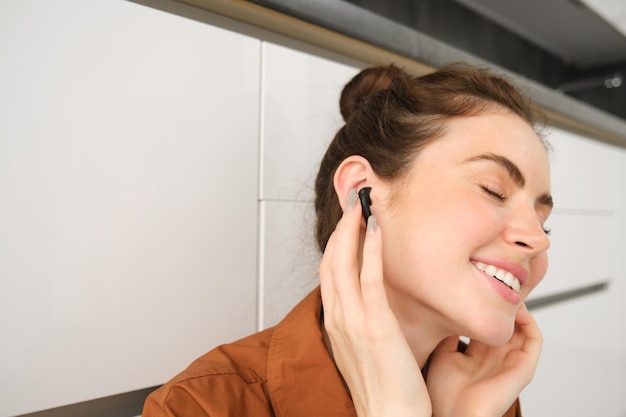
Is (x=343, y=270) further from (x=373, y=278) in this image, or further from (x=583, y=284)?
(x=583, y=284)

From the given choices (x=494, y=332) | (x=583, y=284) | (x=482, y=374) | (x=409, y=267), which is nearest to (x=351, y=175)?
(x=409, y=267)

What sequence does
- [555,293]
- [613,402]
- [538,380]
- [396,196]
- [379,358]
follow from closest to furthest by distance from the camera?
[379,358], [396,196], [538,380], [555,293], [613,402]

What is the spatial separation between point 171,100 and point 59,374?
410 mm

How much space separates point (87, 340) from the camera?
69 centimetres

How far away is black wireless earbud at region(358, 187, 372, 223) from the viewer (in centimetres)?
68

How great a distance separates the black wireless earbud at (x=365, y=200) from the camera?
682 mm

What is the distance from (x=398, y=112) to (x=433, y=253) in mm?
238

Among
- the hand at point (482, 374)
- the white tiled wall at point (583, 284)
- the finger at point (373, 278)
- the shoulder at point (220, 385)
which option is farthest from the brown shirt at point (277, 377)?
the white tiled wall at point (583, 284)

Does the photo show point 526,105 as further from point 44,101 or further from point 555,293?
point 555,293

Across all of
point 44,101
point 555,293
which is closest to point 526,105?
point 44,101

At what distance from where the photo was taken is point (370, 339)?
62cm

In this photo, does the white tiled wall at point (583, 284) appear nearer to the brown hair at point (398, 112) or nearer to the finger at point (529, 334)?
the finger at point (529, 334)

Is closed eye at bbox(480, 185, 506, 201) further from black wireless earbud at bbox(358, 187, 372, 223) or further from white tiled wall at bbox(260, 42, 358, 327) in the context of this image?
white tiled wall at bbox(260, 42, 358, 327)

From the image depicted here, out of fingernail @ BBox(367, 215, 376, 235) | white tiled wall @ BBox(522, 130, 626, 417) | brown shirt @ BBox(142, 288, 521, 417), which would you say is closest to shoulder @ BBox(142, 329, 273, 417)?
brown shirt @ BBox(142, 288, 521, 417)
